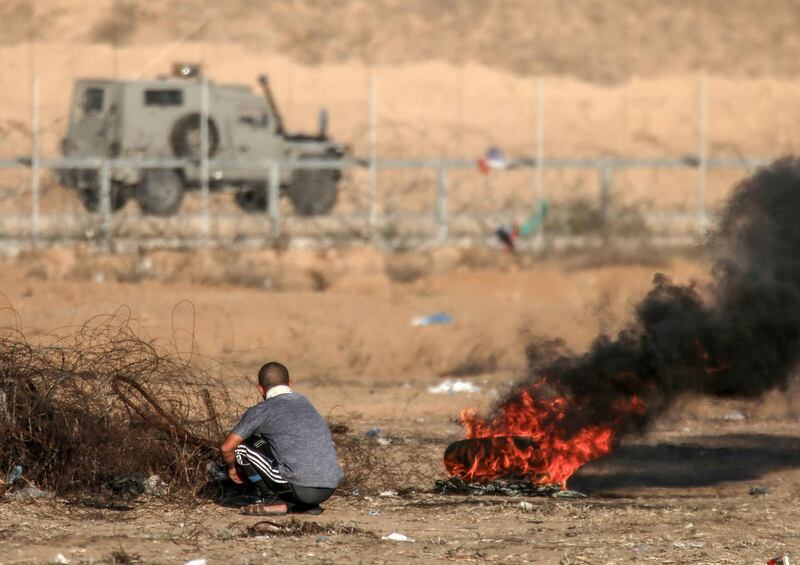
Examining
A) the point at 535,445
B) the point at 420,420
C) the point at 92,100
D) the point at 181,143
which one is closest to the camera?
the point at 535,445

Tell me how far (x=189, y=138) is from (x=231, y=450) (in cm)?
1643

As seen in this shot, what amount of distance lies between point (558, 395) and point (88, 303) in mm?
9724

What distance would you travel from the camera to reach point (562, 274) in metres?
22.6

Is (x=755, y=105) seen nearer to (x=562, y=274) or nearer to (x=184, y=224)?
(x=562, y=274)

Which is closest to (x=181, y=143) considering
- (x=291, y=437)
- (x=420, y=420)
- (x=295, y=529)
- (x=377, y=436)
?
(x=420, y=420)

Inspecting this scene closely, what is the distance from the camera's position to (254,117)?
2562 centimetres

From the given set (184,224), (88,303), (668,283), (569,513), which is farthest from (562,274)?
(569,513)

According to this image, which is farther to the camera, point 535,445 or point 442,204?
point 442,204

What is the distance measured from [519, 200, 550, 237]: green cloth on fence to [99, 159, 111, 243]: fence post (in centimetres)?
654

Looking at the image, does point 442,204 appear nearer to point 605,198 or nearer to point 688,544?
point 605,198

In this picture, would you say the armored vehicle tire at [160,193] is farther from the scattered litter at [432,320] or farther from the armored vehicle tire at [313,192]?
the scattered litter at [432,320]

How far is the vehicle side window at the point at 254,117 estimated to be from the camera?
25406mm

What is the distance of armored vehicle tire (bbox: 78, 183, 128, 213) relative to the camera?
2114cm

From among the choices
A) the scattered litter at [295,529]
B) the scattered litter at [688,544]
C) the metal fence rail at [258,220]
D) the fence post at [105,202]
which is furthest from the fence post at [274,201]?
the scattered litter at [688,544]
